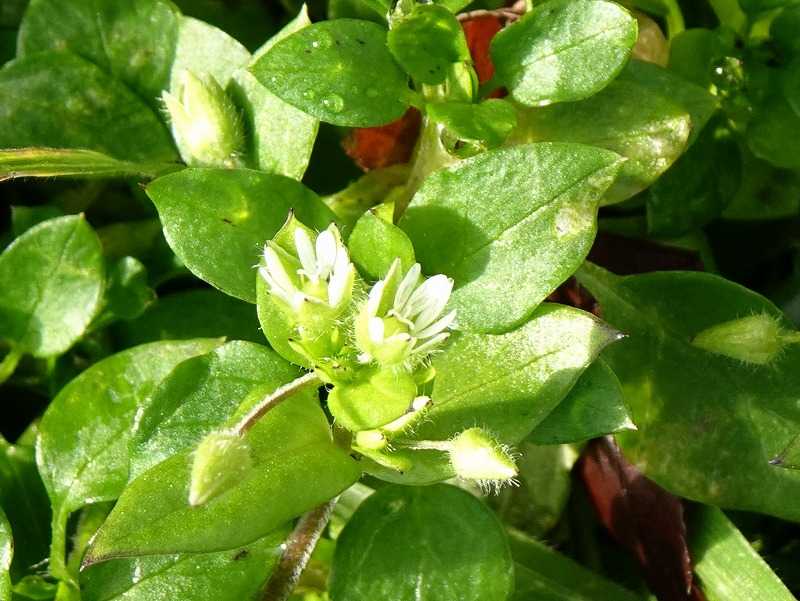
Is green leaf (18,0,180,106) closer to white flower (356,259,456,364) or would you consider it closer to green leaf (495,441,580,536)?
white flower (356,259,456,364)

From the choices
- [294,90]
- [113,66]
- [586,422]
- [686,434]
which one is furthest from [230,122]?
[686,434]

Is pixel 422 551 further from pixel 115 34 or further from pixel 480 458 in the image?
pixel 115 34

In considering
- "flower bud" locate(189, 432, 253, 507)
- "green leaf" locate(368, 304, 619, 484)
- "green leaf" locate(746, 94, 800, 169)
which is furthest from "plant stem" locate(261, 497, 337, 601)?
"green leaf" locate(746, 94, 800, 169)

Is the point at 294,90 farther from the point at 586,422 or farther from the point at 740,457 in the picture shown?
the point at 740,457

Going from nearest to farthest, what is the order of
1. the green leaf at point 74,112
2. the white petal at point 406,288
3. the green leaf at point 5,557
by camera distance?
the white petal at point 406,288 < the green leaf at point 5,557 < the green leaf at point 74,112

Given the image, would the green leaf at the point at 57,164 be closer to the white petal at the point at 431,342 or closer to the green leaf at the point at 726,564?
the white petal at the point at 431,342

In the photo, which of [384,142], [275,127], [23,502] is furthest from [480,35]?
[23,502]

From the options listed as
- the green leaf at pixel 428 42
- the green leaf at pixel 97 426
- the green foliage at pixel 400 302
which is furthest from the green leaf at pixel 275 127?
the green leaf at pixel 97 426
